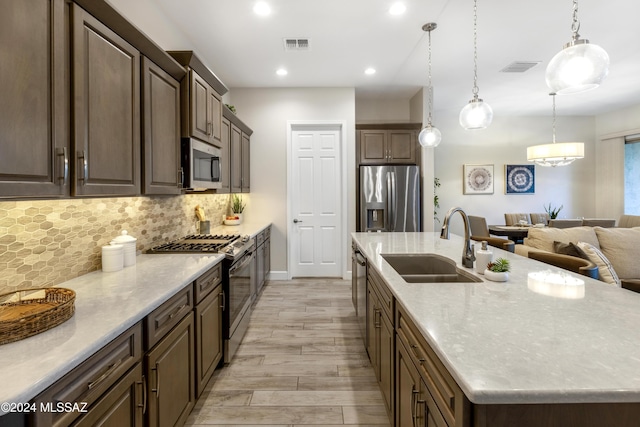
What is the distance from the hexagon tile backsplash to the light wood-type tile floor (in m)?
1.17

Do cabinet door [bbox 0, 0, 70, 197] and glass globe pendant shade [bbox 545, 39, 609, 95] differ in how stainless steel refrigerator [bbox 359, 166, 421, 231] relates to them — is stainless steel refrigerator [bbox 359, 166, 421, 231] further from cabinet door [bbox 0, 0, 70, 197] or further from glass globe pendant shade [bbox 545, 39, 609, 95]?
cabinet door [bbox 0, 0, 70, 197]

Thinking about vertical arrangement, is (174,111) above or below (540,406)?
above

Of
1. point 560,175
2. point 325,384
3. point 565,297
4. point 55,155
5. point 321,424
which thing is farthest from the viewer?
point 560,175

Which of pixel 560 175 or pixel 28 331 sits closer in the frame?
pixel 28 331

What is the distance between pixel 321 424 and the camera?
1.84 m

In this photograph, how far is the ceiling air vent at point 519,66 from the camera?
4.08 m

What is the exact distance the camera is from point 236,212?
4.62 meters

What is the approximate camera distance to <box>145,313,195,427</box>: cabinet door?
A: 135 centimetres

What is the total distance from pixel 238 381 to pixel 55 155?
1868mm

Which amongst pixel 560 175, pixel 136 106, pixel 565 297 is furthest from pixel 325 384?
pixel 560 175

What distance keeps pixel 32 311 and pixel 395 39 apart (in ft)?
12.3

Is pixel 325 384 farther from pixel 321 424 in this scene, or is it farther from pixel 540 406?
pixel 540 406

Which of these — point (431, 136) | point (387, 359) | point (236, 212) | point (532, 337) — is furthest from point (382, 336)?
point (236, 212)

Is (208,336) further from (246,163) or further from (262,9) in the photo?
(246,163)
